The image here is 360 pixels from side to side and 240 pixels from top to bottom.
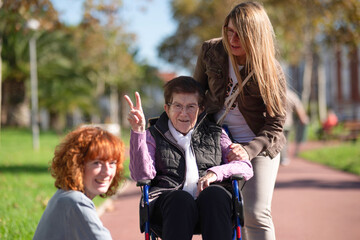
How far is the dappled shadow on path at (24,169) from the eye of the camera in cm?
1045

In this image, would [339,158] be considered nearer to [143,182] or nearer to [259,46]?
[259,46]

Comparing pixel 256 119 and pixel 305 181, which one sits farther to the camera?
pixel 305 181

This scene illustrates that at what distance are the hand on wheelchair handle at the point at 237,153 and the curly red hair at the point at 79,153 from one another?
98 cm

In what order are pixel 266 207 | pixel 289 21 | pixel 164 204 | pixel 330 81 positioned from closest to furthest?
pixel 164 204 < pixel 266 207 < pixel 289 21 < pixel 330 81

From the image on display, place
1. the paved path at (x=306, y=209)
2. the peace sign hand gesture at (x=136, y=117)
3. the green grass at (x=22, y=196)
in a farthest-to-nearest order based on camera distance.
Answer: the paved path at (x=306, y=209)
the green grass at (x=22, y=196)
the peace sign hand gesture at (x=136, y=117)

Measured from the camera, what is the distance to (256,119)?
3.53 meters

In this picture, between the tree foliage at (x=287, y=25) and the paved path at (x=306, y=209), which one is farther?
the tree foliage at (x=287, y=25)

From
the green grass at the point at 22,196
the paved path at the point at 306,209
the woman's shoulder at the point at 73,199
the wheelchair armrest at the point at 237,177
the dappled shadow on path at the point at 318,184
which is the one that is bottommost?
the dappled shadow on path at the point at 318,184

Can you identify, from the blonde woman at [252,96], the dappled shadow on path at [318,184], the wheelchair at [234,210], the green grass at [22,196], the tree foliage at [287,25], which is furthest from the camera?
the tree foliage at [287,25]

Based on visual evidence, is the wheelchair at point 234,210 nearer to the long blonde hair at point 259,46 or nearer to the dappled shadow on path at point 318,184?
the long blonde hair at point 259,46

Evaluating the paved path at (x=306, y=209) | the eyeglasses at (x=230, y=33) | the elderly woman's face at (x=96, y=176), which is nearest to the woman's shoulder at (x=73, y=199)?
the elderly woman's face at (x=96, y=176)

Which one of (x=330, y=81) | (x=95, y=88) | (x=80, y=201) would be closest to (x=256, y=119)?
(x=80, y=201)

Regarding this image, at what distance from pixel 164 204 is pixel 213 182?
17.7 inches

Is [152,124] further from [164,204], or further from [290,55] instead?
[290,55]
